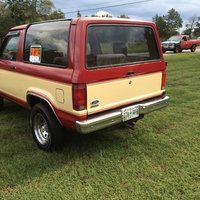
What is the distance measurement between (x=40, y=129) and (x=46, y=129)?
6.9 inches

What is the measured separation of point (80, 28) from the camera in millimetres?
3393

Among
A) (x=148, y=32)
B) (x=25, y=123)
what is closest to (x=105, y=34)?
(x=148, y=32)

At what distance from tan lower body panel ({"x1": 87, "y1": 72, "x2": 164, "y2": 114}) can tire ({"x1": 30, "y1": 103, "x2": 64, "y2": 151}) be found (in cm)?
69

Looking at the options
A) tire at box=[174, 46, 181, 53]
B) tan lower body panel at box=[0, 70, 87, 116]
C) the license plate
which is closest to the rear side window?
tan lower body panel at box=[0, 70, 87, 116]

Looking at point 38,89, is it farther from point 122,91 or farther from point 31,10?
point 31,10

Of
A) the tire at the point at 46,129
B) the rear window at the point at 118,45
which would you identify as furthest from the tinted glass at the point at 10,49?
the rear window at the point at 118,45

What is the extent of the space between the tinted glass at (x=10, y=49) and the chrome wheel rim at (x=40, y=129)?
4.01 feet

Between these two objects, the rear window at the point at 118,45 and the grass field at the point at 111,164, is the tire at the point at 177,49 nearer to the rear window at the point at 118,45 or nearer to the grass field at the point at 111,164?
the grass field at the point at 111,164

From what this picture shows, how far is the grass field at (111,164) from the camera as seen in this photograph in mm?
3148

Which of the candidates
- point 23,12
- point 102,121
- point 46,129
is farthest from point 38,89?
point 23,12

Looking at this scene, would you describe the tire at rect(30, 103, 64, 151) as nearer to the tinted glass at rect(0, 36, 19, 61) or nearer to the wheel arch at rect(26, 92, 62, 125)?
the wheel arch at rect(26, 92, 62, 125)

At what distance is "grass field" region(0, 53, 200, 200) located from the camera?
124 inches

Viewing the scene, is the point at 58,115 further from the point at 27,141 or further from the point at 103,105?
the point at 27,141

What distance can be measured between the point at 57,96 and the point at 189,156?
6.53 ft
